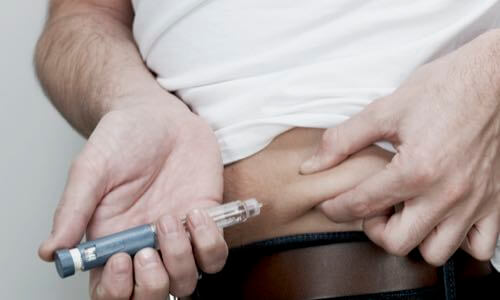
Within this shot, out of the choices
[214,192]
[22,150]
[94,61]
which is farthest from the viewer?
[22,150]

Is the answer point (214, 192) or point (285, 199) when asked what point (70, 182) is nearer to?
point (214, 192)

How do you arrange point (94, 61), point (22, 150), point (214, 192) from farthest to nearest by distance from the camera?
1. point (22, 150)
2. point (94, 61)
3. point (214, 192)

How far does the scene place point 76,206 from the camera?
738 millimetres

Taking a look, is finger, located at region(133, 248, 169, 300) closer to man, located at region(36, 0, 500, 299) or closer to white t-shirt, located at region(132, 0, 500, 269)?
man, located at region(36, 0, 500, 299)

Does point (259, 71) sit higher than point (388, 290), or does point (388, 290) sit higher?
point (259, 71)

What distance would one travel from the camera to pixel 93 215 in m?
0.80

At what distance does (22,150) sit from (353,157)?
2.13 ft

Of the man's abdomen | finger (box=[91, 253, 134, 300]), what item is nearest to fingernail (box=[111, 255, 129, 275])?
finger (box=[91, 253, 134, 300])

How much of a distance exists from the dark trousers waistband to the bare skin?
121 mm

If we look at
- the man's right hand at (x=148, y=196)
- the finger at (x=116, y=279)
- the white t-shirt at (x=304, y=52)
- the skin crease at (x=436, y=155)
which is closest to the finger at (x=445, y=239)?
the skin crease at (x=436, y=155)

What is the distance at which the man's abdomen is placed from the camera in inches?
34.7

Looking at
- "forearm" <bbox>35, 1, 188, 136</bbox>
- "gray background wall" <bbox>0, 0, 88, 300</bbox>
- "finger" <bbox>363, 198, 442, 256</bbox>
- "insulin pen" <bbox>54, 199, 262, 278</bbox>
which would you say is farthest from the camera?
"gray background wall" <bbox>0, 0, 88, 300</bbox>

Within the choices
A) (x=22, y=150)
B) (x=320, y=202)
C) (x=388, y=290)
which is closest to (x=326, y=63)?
(x=320, y=202)

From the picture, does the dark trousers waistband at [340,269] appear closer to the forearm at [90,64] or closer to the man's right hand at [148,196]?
the man's right hand at [148,196]
